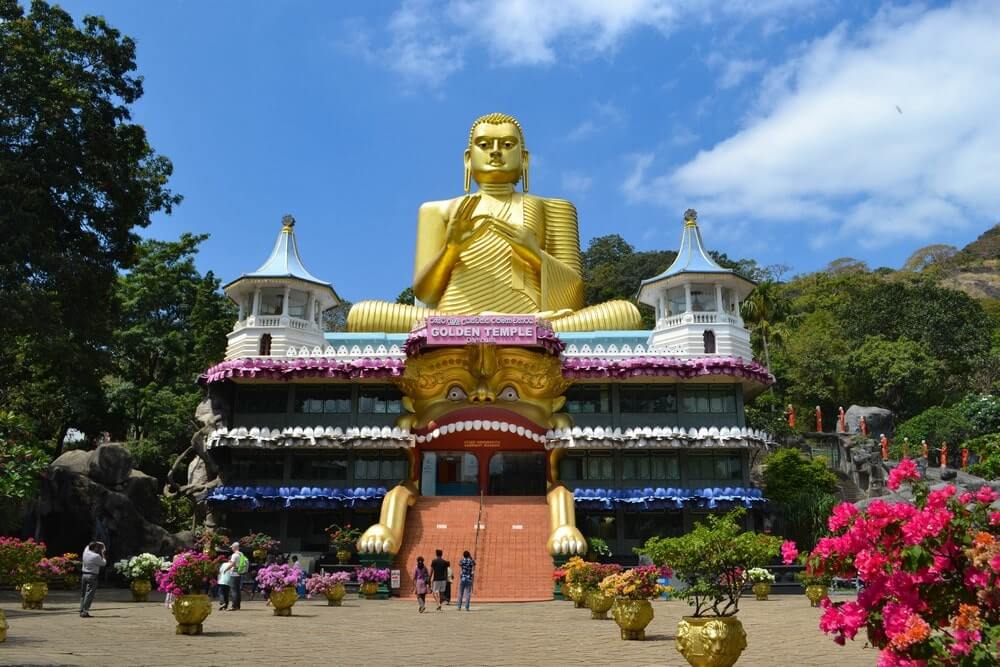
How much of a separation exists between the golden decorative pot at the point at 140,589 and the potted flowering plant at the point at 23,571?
231 centimetres

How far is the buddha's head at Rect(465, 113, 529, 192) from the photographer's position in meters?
34.4

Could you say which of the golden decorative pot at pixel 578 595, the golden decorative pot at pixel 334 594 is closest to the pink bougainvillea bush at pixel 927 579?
the golden decorative pot at pixel 578 595

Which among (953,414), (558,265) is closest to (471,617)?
(558,265)

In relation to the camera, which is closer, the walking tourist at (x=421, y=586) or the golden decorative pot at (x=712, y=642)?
the golden decorative pot at (x=712, y=642)

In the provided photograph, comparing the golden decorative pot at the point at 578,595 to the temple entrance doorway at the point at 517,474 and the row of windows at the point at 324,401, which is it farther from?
the row of windows at the point at 324,401

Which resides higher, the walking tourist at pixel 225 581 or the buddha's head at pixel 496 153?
the buddha's head at pixel 496 153

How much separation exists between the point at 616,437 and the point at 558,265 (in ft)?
25.6

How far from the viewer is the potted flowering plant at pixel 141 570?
17.7 meters

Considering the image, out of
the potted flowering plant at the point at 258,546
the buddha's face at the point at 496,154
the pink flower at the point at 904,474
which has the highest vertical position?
the buddha's face at the point at 496,154

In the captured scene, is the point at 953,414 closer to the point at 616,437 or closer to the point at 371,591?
the point at 616,437

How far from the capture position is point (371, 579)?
2136 cm

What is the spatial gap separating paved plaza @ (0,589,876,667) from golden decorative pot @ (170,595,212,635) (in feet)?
0.60

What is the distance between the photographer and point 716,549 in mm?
9750

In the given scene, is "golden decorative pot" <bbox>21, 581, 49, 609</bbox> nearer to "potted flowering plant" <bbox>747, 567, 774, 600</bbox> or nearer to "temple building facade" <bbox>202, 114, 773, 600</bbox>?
"temple building facade" <bbox>202, 114, 773, 600</bbox>
